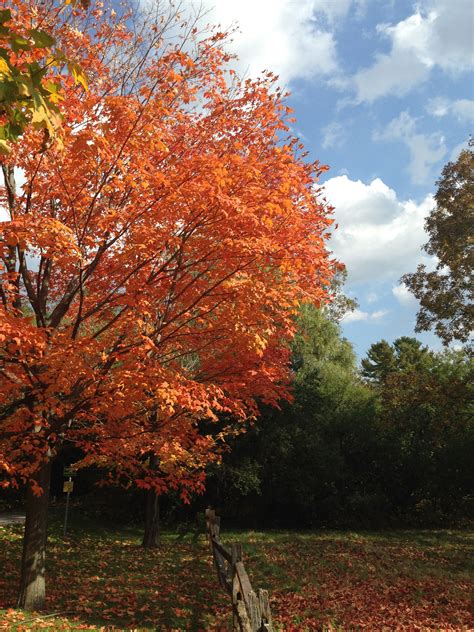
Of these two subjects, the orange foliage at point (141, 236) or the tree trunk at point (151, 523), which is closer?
the orange foliage at point (141, 236)

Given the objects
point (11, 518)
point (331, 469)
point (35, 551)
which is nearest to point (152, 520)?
point (35, 551)

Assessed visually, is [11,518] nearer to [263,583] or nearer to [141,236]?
[263,583]

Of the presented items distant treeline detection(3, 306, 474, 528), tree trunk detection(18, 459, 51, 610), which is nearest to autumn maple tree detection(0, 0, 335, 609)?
tree trunk detection(18, 459, 51, 610)

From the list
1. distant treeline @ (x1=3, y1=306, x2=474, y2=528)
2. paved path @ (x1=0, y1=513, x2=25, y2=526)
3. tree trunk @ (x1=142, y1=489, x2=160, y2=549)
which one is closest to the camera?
tree trunk @ (x1=142, y1=489, x2=160, y2=549)

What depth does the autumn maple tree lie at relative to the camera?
673cm

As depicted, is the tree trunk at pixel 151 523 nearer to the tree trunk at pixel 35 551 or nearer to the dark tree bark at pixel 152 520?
the dark tree bark at pixel 152 520

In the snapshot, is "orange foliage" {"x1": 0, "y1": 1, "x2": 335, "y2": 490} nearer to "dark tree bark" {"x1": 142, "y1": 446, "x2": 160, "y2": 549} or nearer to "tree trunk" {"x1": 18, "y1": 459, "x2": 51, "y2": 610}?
"tree trunk" {"x1": 18, "y1": 459, "x2": 51, "y2": 610}

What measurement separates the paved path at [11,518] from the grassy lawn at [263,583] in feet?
7.44

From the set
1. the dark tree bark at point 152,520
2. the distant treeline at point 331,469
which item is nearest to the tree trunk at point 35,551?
the dark tree bark at point 152,520

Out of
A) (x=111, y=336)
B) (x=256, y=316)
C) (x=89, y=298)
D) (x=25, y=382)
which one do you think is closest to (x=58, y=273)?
(x=89, y=298)

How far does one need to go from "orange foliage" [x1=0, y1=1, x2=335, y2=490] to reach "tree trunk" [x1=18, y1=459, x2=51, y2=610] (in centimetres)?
98

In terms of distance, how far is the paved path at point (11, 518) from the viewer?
772 inches

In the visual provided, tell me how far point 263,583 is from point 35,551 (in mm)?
4820

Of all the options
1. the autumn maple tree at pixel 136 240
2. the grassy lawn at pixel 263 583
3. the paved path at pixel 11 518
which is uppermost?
the autumn maple tree at pixel 136 240
